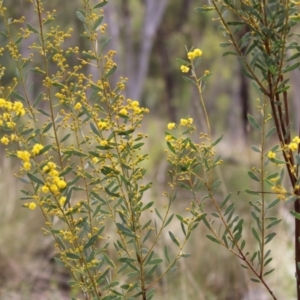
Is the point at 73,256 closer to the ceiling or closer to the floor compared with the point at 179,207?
closer to the ceiling

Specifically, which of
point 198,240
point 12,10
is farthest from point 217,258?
point 12,10

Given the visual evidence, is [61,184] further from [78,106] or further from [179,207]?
[179,207]

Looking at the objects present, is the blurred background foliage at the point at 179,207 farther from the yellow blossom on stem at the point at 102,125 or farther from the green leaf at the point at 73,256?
the green leaf at the point at 73,256

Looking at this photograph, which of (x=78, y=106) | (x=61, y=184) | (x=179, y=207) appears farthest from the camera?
(x=179, y=207)

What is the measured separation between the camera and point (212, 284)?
10.7 feet

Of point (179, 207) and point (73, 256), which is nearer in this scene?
point (73, 256)

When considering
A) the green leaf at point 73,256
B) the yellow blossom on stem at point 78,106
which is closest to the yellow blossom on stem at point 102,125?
the yellow blossom on stem at point 78,106

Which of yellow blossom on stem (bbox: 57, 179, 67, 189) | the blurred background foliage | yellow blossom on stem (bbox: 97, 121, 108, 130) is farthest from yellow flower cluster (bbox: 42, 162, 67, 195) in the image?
the blurred background foliage

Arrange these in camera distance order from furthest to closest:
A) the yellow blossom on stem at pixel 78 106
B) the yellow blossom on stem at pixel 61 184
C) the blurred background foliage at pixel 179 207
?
the blurred background foliage at pixel 179 207
the yellow blossom on stem at pixel 78 106
the yellow blossom on stem at pixel 61 184

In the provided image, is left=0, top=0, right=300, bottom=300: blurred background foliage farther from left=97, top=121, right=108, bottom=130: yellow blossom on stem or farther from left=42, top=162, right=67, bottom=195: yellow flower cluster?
left=42, top=162, right=67, bottom=195: yellow flower cluster

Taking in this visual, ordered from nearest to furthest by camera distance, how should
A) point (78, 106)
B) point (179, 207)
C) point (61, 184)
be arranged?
point (61, 184) < point (78, 106) < point (179, 207)

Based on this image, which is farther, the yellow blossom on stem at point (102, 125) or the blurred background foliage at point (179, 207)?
the blurred background foliage at point (179, 207)

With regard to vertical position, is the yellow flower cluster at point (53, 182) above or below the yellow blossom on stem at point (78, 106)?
below

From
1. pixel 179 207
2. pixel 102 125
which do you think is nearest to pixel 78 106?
pixel 102 125
